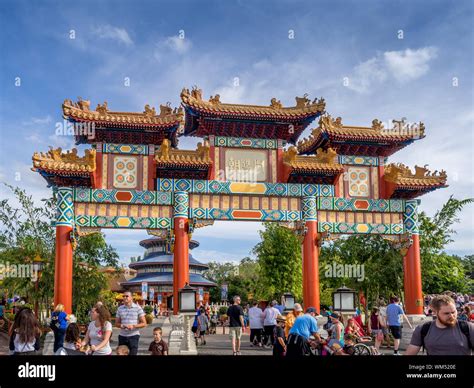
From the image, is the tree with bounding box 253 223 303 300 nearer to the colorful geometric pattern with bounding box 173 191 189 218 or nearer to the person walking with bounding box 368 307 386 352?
the colorful geometric pattern with bounding box 173 191 189 218

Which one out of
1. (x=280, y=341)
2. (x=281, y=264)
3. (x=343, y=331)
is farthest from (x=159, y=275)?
(x=280, y=341)

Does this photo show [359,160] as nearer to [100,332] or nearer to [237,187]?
[237,187]

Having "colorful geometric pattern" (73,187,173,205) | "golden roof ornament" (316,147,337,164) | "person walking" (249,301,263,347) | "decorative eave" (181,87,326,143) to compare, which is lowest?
"person walking" (249,301,263,347)

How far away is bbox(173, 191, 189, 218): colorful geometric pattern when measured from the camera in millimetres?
21703

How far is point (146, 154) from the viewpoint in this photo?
22438mm

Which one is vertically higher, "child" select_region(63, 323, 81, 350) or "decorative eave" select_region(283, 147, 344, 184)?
"decorative eave" select_region(283, 147, 344, 184)

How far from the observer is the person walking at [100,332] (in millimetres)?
8362

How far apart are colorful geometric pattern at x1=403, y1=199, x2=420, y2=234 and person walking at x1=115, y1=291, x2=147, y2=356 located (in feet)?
52.3

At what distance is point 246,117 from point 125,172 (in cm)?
532

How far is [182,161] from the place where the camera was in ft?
70.6

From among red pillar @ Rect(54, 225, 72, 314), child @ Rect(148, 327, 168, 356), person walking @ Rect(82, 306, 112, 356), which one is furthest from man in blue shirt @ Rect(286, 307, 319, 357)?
red pillar @ Rect(54, 225, 72, 314)
